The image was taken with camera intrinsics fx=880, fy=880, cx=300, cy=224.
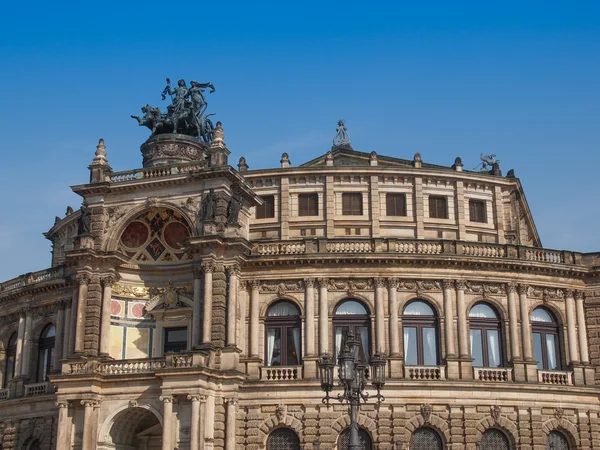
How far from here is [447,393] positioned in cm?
4175

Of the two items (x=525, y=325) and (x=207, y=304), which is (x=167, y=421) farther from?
(x=525, y=325)

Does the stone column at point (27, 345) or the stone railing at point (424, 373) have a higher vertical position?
the stone column at point (27, 345)

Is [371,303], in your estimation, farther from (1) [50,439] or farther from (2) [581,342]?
(1) [50,439]

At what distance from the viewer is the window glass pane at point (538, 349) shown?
44281 mm

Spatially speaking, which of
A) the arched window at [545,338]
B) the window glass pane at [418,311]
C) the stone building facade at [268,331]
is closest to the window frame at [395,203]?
the stone building facade at [268,331]

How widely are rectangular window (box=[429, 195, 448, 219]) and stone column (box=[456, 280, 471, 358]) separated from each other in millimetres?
10061

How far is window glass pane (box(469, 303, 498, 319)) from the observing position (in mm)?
44031

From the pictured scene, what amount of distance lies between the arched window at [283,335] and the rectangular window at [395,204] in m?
11.8

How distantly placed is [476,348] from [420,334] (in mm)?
2908

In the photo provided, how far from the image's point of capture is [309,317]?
4303cm

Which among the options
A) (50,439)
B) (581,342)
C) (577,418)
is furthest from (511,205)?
(50,439)

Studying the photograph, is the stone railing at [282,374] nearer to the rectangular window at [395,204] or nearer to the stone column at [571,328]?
the stone column at [571,328]

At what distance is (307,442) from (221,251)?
32.5ft

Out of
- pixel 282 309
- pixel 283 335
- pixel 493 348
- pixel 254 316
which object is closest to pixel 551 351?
pixel 493 348
